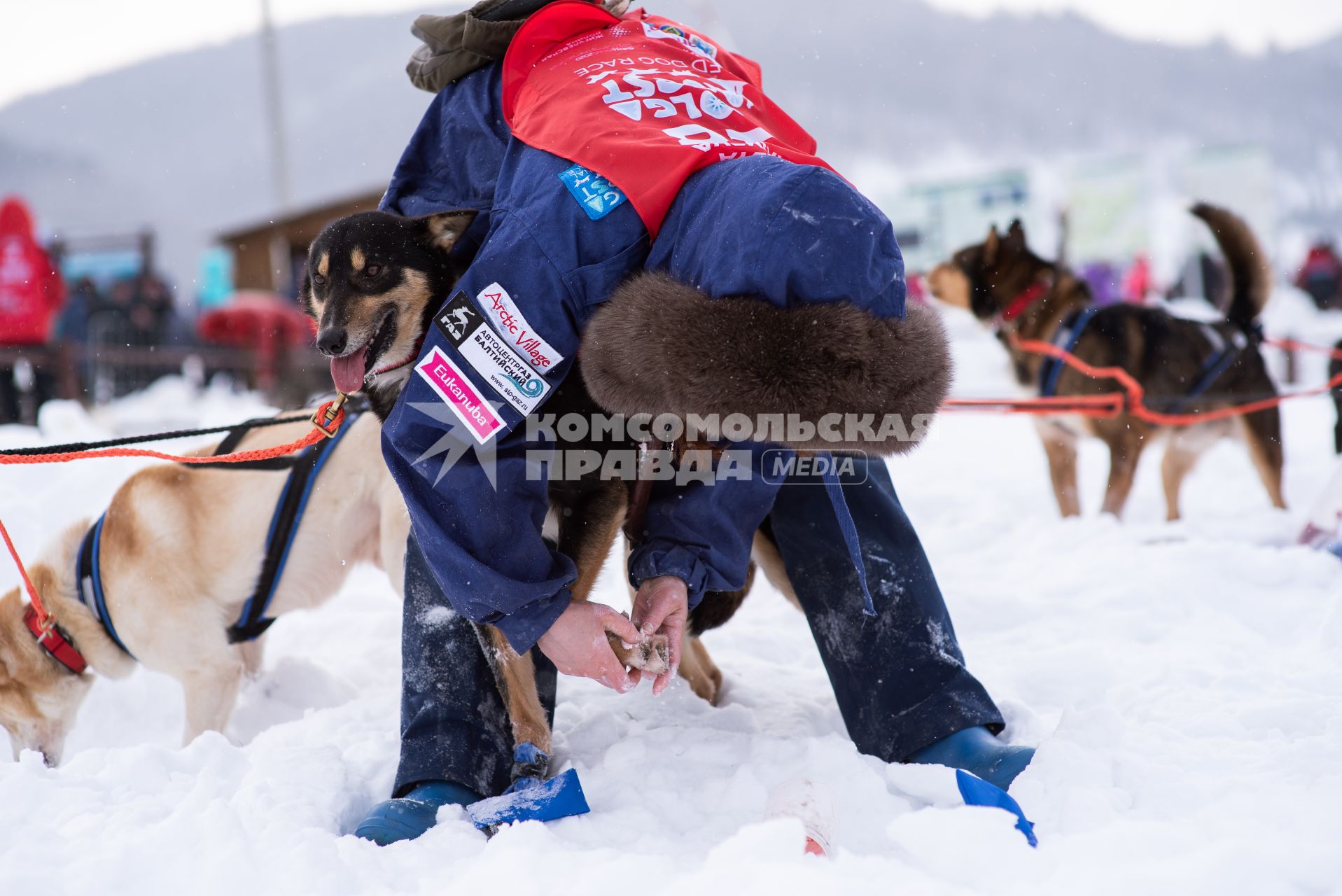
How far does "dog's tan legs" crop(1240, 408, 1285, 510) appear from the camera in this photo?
15.8ft

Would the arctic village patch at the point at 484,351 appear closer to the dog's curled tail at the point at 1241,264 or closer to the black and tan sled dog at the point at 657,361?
the black and tan sled dog at the point at 657,361

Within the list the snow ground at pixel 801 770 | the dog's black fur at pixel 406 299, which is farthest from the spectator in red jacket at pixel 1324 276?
the dog's black fur at pixel 406 299

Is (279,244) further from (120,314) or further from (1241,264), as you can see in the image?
(1241,264)

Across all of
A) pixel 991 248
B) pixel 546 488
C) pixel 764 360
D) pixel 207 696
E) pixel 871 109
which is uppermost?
pixel 764 360

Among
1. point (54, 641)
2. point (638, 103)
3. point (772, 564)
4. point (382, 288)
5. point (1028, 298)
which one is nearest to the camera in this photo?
point (638, 103)

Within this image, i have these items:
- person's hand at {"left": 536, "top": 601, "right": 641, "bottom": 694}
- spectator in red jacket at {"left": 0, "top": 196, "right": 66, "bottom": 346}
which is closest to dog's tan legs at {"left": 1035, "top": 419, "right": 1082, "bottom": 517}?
person's hand at {"left": 536, "top": 601, "right": 641, "bottom": 694}

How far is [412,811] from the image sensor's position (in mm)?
1705

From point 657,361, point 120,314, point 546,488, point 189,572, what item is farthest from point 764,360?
point 120,314

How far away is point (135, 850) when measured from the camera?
4.84 feet

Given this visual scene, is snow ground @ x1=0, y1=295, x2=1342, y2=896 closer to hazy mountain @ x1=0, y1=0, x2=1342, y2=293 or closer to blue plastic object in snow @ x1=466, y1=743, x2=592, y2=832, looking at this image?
blue plastic object in snow @ x1=466, y1=743, x2=592, y2=832

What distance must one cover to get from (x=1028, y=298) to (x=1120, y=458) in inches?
37.4

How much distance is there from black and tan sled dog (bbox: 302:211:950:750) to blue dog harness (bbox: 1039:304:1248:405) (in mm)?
3478

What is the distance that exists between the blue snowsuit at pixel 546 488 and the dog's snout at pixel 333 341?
0.32 meters

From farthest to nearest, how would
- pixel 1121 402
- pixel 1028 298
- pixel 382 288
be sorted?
pixel 1028 298
pixel 1121 402
pixel 382 288
